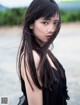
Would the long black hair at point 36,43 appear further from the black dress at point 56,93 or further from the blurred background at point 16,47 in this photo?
the blurred background at point 16,47

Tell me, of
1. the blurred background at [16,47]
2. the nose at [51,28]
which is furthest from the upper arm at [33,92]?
the blurred background at [16,47]

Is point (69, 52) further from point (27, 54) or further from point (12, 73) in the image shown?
point (27, 54)

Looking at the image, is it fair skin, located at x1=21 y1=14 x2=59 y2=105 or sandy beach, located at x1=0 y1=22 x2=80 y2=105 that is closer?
fair skin, located at x1=21 y1=14 x2=59 y2=105

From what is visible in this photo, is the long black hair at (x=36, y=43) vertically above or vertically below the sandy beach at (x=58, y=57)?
above

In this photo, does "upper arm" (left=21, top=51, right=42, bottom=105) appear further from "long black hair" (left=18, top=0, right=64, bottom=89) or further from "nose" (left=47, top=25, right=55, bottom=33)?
"nose" (left=47, top=25, right=55, bottom=33)

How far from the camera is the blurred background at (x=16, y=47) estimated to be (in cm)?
194

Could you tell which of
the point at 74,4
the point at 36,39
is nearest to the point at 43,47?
the point at 36,39

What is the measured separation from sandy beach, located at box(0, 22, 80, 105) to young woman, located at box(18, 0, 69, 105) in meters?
0.72

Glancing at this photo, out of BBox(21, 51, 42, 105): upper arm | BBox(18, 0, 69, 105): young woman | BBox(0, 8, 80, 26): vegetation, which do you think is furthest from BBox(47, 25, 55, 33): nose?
BBox(0, 8, 80, 26): vegetation

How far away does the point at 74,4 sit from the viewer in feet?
6.29

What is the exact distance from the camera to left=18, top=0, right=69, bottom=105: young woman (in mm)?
1189

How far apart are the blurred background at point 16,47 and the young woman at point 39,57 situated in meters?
0.70

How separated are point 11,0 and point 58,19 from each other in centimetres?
74

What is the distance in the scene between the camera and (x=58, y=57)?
1993mm
